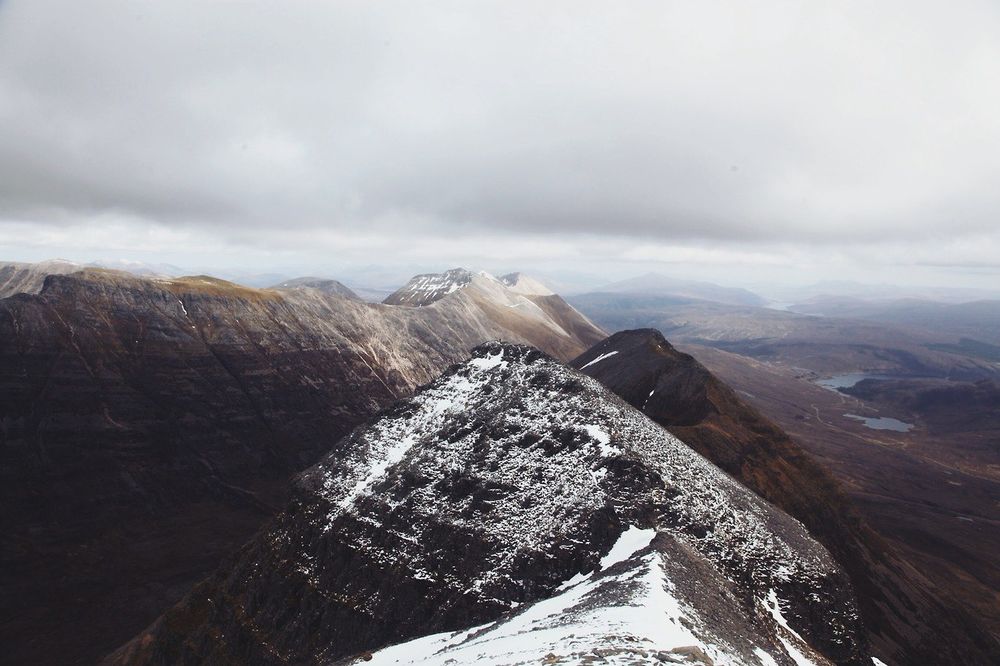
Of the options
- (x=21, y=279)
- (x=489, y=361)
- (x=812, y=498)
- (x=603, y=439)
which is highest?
(x=489, y=361)

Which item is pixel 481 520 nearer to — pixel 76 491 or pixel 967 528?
pixel 76 491

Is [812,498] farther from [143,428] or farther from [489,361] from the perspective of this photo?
[143,428]

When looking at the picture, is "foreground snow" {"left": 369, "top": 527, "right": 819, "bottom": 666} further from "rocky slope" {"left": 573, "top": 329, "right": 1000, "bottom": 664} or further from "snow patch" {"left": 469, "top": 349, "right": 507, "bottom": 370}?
"rocky slope" {"left": 573, "top": 329, "right": 1000, "bottom": 664}

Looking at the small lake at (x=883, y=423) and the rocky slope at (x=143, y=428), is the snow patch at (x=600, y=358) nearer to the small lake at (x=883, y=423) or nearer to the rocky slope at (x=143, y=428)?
the rocky slope at (x=143, y=428)

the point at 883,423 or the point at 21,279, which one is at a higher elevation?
the point at 21,279

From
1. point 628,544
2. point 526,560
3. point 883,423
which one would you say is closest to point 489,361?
point 526,560

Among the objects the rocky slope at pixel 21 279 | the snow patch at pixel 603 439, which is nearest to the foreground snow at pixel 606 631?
the snow patch at pixel 603 439

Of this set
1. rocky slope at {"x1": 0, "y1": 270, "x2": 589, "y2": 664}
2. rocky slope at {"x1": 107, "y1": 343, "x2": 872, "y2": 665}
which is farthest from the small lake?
rocky slope at {"x1": 107, "y1": 343, "x2": 872, "y2": 665}
